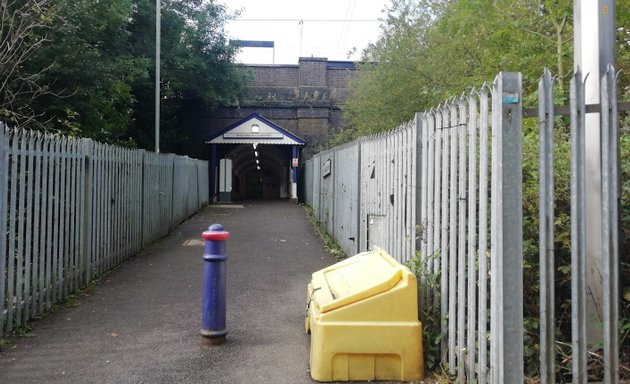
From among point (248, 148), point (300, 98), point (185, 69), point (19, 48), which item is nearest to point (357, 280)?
point (19, 48)

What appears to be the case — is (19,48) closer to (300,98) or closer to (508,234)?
(508,234)

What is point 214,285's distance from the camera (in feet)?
17.1

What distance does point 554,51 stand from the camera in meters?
10.9

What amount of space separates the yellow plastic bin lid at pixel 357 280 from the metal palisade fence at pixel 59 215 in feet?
9.97

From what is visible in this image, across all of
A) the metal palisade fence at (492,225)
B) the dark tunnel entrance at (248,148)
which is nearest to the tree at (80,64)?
the metal palisade fence at (492,225)

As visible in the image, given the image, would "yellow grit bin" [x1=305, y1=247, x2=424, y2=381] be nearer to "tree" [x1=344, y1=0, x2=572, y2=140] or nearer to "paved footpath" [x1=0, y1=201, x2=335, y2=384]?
"paved footpath" [x1=0, y1=201, x2=335, y2=384]

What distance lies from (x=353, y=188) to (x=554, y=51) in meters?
4.92

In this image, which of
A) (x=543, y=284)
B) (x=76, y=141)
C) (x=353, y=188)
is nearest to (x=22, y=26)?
(x=76, y=141)

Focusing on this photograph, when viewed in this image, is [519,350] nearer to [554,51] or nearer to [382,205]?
[382,205]

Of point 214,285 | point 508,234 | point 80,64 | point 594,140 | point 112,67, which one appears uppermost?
point 112,67

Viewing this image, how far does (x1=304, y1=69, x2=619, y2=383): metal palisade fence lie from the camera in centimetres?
327

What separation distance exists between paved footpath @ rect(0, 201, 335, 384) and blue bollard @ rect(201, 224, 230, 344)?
171 millimetres

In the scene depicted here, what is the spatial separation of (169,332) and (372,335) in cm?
239

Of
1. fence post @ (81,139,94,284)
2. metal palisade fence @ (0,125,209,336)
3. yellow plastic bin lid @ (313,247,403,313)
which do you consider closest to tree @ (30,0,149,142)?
metal palisade fence @ (0,125,209,336)
